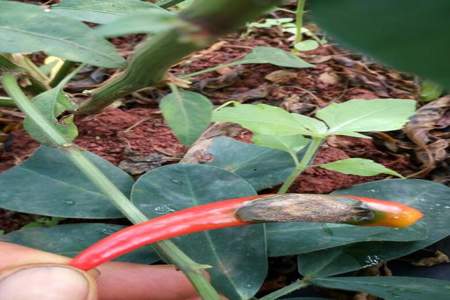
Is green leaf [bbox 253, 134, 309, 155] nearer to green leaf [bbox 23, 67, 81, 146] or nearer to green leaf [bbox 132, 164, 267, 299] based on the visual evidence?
green leaf [bbox 132, 164, 267, 299]

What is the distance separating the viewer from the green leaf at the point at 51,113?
0.80m

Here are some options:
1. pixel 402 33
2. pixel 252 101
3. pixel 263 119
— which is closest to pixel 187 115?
pixel 263 119

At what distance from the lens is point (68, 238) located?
834mm

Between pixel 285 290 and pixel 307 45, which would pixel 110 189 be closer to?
pixel 285 290

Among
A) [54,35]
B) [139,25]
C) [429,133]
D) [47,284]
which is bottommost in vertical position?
[429,133]

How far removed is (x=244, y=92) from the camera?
1.35 meters

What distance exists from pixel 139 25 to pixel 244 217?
0.37 m

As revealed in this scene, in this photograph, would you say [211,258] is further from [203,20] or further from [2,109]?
[2,109]

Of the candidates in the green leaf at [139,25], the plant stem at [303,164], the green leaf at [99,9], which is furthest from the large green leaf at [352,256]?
the green leaf at [139,25]

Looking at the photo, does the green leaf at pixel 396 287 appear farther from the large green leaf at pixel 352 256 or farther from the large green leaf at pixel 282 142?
the large green leaf at pixel 282 142

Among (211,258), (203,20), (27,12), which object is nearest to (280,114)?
(211,258)

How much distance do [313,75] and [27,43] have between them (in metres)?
0.80

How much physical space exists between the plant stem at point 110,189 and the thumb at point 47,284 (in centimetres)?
8

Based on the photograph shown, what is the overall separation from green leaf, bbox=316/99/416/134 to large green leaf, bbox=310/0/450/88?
0.65 m
